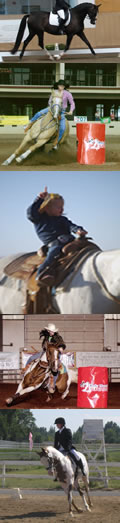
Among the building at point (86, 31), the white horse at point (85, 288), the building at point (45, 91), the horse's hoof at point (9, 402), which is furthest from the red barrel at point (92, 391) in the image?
the building at point (45, 91)

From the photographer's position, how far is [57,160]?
10852mm

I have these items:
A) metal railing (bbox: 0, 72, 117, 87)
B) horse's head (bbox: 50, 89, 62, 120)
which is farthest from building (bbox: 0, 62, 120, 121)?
horse's head (bbox: 50, 89, 62, 120)

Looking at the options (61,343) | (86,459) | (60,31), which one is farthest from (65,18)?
(86,459)

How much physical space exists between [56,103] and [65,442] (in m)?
2.52

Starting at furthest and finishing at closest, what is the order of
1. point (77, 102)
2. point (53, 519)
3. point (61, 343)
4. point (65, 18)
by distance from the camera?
point (77, 102) < point (65, 18) < point (61, 343) < point (53, 519)

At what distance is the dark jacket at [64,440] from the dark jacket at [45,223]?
1508mm

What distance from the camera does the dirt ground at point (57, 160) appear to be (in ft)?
34.9

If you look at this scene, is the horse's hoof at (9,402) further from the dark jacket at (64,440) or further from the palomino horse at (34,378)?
the dark jacket at (64,440)

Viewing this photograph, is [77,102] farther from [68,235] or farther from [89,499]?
[89,499]

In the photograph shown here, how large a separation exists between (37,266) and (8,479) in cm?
172

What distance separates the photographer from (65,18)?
10.7m

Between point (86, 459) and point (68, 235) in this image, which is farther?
point (68, 235)

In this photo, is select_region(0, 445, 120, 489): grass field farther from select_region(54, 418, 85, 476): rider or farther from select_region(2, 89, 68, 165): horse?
select_region(2, 89, 68, 165): horse

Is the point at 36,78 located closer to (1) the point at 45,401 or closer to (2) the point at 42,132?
(2) the point at 42,132
